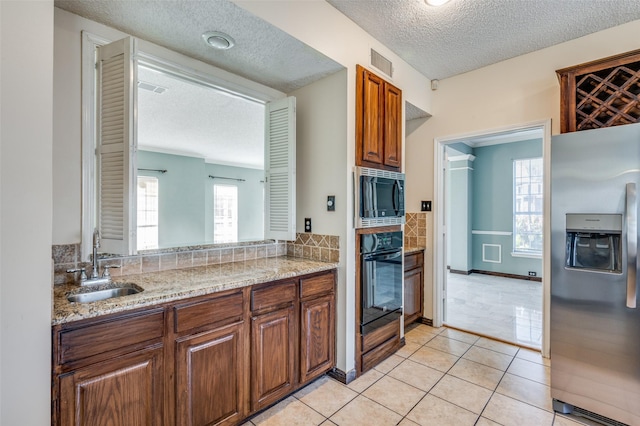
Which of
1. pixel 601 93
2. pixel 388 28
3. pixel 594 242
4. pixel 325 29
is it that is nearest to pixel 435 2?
pixel 388 28

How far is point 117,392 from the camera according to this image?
1399 millimetres

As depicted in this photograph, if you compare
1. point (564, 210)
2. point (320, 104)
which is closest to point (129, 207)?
point (320, 104)

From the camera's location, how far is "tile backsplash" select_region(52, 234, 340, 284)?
1.79m

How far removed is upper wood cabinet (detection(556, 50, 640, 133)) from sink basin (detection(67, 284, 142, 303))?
304 centimetres

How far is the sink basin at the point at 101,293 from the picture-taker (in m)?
1.66

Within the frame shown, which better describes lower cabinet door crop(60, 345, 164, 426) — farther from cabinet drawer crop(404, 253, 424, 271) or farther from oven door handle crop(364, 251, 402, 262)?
cabinet drawer crop(404, 253, 424, 271)

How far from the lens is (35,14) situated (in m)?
1.15

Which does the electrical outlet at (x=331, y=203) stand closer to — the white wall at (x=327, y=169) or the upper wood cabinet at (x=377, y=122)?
the white wall at (x=327, y=169)

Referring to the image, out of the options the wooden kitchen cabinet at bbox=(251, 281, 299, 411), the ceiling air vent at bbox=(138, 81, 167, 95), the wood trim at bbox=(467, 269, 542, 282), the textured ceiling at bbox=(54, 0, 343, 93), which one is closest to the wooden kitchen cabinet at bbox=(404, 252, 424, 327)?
the wooden kitchen cabinet at bbox=(251, 281, 299, 411)

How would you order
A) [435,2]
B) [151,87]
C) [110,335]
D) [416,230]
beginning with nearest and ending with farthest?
1. [110,335]
2. [435,2]
3. [151,87]
4. [416,230]

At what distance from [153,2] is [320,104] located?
4.33ft

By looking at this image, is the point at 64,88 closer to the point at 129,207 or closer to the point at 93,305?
the point at 129,207

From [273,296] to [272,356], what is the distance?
39 centimetres

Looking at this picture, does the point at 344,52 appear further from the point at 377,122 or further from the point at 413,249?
the point at 413,249
